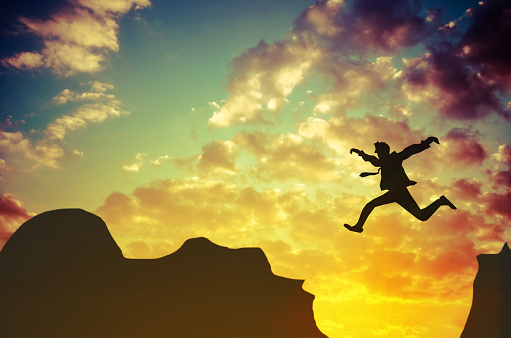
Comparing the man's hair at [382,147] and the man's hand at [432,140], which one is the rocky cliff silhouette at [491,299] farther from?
the man's hand at [432,140]

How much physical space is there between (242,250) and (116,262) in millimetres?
8029

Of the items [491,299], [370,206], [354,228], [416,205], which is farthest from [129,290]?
[491,299]

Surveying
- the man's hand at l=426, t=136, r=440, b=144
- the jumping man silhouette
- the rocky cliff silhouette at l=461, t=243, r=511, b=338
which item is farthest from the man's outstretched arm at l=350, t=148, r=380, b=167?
the rocky cliff silhouette at l=461, t=243, r=511, b=338

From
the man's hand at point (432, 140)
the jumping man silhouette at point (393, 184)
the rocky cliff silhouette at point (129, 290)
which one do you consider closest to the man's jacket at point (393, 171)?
the jumping man silhouette at point (393, 184)

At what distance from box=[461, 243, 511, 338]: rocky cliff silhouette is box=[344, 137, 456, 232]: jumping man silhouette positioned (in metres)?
16.3

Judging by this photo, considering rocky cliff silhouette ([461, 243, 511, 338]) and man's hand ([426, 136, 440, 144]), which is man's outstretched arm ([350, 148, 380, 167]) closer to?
man's hand ([426, 136, 440, 144])

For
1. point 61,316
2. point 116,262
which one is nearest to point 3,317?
point 61,316

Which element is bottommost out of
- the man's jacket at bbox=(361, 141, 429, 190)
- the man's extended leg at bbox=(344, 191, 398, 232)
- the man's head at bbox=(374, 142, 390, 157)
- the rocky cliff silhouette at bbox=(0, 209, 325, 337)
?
the rocky cliff silhouette at bbox=(0, 209, 325, 337)

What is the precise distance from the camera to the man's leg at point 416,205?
11648mm

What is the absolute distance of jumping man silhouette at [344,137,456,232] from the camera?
11750 millimetres

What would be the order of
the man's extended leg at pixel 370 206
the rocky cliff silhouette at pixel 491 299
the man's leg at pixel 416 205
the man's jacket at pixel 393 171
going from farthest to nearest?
the rocky cliff silhouette at pixel 491 299 → the man's extended leg at pixel 370 206 → the man's jacket at pixel 393 171 → the man's leg at pixel 416 205

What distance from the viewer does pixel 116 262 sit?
2294 cm

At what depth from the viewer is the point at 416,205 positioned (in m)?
11.9

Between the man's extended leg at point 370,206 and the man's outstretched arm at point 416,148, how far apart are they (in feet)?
4.29
